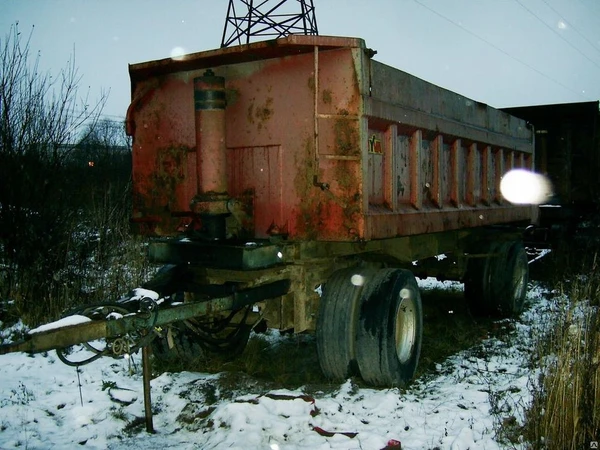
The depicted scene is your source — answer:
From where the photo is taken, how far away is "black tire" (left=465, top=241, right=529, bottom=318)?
7051 millimetres

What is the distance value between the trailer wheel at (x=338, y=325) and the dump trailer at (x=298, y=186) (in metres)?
0.01

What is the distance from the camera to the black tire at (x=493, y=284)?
7.05 meters

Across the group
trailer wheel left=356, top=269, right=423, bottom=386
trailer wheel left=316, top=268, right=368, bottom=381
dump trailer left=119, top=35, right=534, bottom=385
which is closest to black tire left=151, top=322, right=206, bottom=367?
dump trailer left=119, top=35, right=534, bottom=385

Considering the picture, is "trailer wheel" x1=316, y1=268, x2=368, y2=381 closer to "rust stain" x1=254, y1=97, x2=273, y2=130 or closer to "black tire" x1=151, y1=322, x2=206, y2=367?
"black tire" x1=151, y1=322, x2=206, y2=367

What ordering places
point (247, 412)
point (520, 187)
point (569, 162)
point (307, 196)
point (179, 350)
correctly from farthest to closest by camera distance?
1. point (569, 162)
2. point (520, 187)
3. point (179, 350)
4. point (307, 196)
5. point (247, 412)

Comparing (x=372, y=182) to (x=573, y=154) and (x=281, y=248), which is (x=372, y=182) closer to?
(x=281, y=248)

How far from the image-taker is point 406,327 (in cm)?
477

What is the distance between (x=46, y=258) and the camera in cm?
699

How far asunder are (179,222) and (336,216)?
154 centimetres

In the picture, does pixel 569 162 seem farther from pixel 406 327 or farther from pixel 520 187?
pixel 406 327

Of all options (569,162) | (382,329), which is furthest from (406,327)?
(569,162)

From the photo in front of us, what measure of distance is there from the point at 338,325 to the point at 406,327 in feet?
2.67

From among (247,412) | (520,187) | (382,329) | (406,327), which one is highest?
(520,187)

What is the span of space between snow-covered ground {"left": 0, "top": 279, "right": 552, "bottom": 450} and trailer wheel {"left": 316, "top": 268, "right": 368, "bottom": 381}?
182mm
